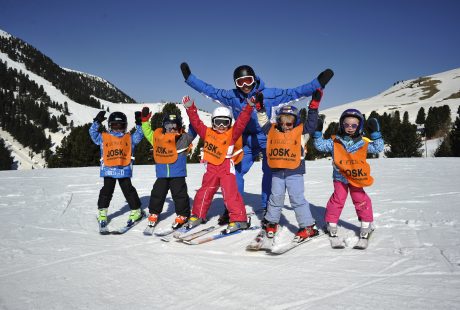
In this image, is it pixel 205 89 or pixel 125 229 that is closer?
pixel 125 229

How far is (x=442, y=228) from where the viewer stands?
173 inches

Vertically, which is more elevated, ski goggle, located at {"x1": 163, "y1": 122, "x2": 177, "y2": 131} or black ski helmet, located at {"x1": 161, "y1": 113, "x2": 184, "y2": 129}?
black ski helmet, located at {"x1": 161, "y1": 113, "x2": 184, "y2": 129}

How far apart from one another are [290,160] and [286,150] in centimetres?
14

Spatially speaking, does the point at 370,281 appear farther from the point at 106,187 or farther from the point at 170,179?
the point at 106,187

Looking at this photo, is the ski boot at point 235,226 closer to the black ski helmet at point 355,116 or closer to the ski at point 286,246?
the ski at point 286,246

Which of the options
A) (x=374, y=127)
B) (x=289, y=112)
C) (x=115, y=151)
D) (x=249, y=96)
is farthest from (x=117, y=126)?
(x=374, y=127)

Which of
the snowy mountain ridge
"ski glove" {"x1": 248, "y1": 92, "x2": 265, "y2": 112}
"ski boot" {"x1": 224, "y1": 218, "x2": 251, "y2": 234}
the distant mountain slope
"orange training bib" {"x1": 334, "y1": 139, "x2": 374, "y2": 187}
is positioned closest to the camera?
"orange training bib" {"x1": 334, "y1": 139, "x2": 374, "y2": 187}

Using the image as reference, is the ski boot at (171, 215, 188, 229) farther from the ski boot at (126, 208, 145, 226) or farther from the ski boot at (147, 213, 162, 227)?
the ski boot at (126, 208, 145, 226)

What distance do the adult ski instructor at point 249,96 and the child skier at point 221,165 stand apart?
0.40 meters

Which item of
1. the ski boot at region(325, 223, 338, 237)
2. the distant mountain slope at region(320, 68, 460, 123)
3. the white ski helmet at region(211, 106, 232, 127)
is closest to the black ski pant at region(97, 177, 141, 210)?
the white ski helmet at region(211, 106, 232, 127)

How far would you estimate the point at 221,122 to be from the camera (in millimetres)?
4867

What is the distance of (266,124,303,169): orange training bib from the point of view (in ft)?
13.8

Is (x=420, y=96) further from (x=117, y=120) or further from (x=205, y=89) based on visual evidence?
A: (x=117, y=120)

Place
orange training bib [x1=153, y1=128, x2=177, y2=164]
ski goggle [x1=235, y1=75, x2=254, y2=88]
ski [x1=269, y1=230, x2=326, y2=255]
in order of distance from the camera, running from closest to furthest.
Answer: ski [x1=269, y1=230, x2=326, y2=255], ski goggle [x1=235, y1=75, x2=254, y2=88], orange training bib [x1=153, y1=128, x2=177, y2=164]
